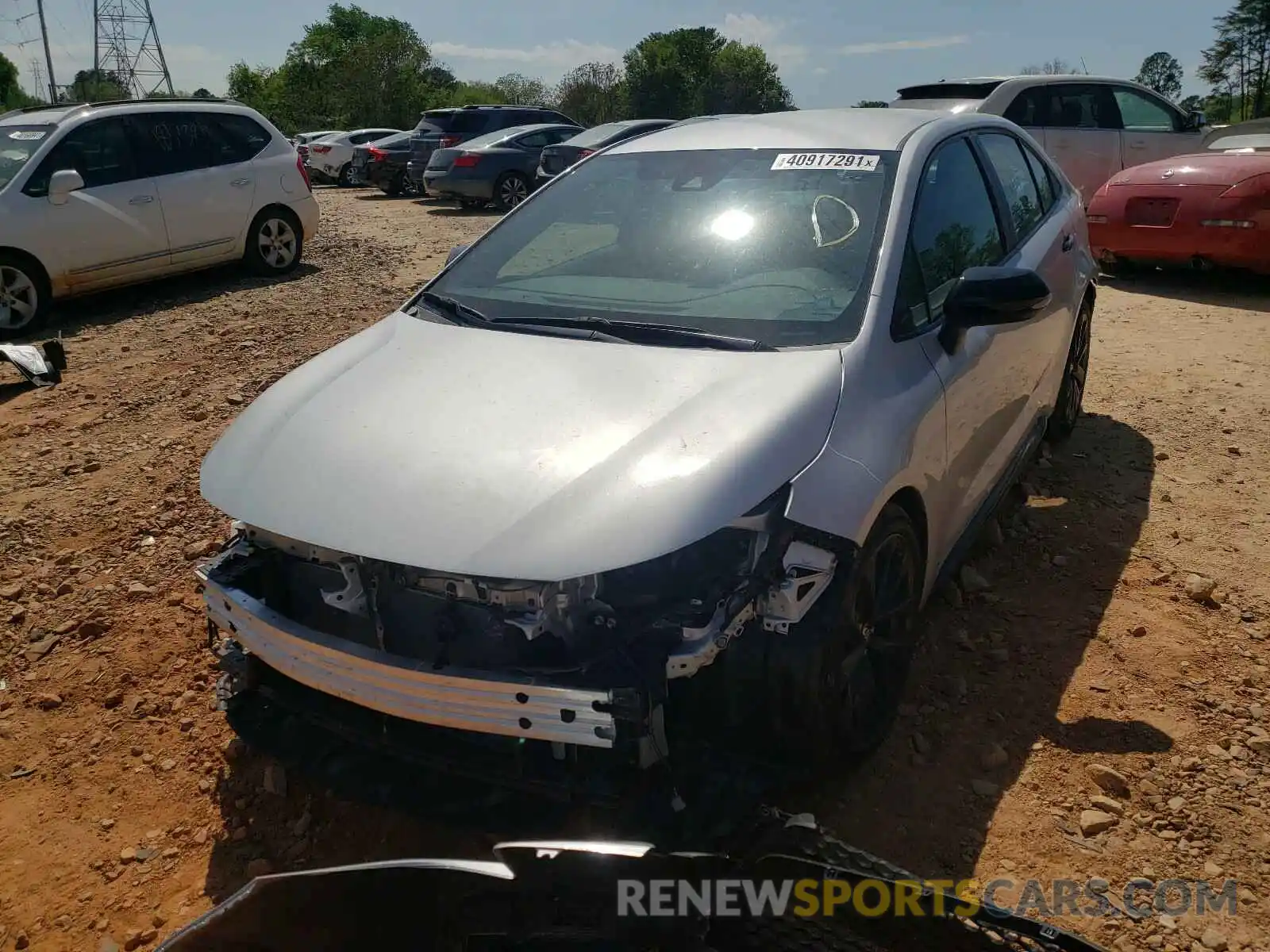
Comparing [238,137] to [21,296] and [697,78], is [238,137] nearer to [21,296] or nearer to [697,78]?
[21,296]

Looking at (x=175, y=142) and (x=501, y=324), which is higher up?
(x=175, y=142)

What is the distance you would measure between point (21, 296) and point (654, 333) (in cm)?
733

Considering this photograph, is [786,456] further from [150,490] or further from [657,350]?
[150,490]

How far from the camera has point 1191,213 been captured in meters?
8.20

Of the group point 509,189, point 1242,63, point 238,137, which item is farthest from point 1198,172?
point 1242,63

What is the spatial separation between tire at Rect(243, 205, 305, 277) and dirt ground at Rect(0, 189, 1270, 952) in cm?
426

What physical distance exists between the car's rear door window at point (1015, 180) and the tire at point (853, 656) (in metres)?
1.89

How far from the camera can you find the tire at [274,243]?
9773 millimetres

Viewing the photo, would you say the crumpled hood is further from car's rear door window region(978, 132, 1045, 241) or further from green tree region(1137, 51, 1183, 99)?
green tree region(1137, 51, 1183, 99)

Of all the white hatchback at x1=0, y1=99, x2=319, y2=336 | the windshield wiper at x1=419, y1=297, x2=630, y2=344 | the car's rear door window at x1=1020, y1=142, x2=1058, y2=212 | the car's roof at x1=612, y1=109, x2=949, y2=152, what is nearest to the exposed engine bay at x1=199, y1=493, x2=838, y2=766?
the windshield wiper at x1=419, y1=297, x2=630, y2=344

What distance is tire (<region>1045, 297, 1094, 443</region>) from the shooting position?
489 cm

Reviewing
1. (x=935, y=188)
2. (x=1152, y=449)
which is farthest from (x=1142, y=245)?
(x=935, y=188)

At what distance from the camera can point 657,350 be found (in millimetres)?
2799

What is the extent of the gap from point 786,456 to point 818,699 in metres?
0.57
